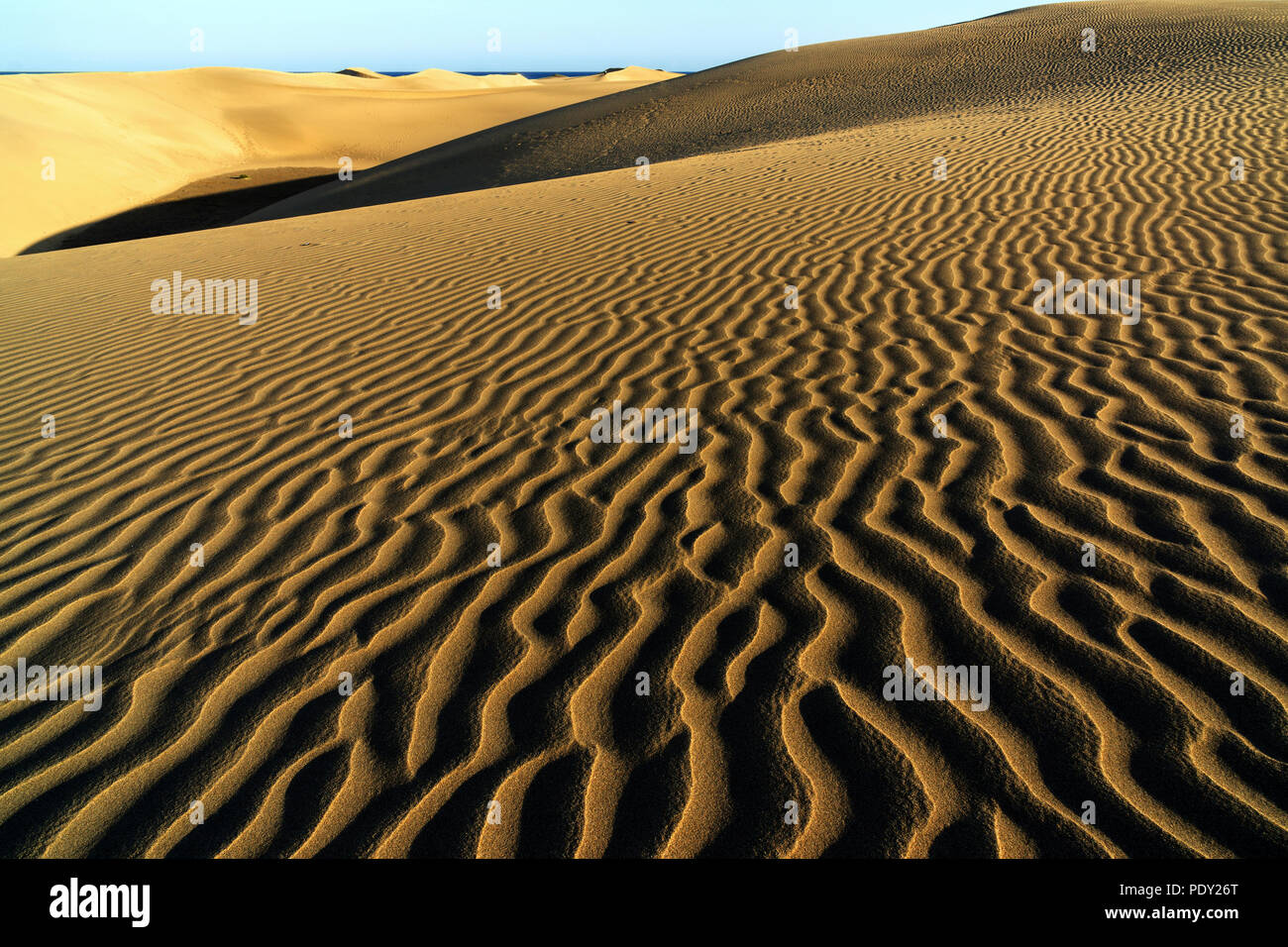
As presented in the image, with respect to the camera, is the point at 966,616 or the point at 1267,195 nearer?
the point at 966,616

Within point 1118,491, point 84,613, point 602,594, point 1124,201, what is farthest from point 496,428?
point 1124,201

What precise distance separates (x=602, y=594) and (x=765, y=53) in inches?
1228

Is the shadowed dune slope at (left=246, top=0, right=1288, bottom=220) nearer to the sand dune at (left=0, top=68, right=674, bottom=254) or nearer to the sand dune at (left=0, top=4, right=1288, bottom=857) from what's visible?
the sand dune at (left=0, top=68, right=674, bottom=254)

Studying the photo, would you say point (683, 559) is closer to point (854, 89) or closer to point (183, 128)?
point (854, 89)

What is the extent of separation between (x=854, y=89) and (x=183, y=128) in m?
27.4

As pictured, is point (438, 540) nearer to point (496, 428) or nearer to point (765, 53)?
point (496, 428)

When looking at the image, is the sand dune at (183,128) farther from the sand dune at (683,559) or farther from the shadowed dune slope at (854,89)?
the sand dune at (683,559)

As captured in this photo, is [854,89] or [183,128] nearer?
[854,89]

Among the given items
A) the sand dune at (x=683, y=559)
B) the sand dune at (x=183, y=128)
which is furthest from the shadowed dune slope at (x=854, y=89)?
the sand dune at (x=683, y=559)

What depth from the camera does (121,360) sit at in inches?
239

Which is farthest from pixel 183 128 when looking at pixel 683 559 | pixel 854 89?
pixel 683 559

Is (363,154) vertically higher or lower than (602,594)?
higher

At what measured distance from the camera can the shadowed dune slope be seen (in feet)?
61.4

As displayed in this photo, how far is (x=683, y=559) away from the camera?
313 centimetres
